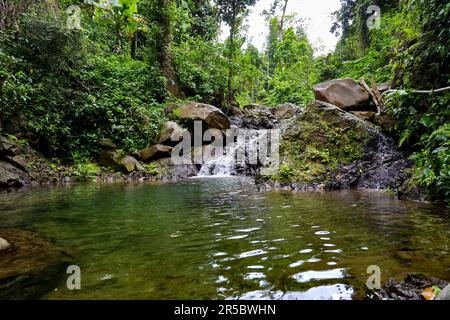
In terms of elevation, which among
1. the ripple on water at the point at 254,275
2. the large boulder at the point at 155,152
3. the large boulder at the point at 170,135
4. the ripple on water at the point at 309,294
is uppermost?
the large boulder at the point at 170,135

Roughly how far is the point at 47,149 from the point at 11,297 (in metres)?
12.9

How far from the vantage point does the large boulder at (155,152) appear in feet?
46.2

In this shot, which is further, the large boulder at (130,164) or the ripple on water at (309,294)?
the large boulder at (130,164)

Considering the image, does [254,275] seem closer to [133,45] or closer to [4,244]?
[4,244]

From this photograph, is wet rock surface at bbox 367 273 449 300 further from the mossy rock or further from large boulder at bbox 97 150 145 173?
large boulder at bbox 97 150 145 173

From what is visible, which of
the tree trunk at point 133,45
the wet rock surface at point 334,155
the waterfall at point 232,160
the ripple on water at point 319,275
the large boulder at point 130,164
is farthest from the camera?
the tree trunk at point 133,45

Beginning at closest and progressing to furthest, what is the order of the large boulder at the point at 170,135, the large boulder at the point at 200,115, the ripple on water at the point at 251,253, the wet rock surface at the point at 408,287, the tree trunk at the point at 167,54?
the wet rock surface at the point at 408,287
the ripple on water at the point at 251,253
the large boulder at the point at 170,135
the large boulder at the point at 200,115
the tree trunk at the point at 167,54

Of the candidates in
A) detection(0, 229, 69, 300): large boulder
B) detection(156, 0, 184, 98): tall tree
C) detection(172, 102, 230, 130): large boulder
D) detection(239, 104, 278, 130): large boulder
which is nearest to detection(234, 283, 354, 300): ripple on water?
detection(0, 229, 69, 300): large boulder

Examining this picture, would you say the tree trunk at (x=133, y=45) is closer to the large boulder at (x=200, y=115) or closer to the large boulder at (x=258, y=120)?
the large boulder at (x=200, y=115)

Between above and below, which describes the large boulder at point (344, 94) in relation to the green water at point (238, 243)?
above

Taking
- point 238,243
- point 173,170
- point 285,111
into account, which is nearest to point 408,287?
point 238,243

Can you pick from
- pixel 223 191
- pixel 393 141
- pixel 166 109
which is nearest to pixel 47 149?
pixel 166 109

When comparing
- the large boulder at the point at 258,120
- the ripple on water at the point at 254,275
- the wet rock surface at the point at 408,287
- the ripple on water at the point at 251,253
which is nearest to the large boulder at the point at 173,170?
the large boulder at the point at 258,120

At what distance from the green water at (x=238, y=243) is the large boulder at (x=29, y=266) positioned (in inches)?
7.3
